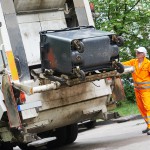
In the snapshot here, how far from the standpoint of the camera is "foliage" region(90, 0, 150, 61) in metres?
14.9

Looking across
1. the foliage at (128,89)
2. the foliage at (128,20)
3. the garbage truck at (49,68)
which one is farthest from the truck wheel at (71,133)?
the foliage at (128,89)

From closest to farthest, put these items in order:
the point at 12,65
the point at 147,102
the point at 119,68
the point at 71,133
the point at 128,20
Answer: the point at 12,65 → the point at 119,68 → the point at 147,102 → the point at 71,133 → the point at 128,20

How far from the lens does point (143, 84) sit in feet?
24.8

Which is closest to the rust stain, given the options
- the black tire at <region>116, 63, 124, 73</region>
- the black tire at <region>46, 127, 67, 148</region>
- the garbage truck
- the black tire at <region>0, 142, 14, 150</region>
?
the garbage truck

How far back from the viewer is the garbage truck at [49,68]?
5.98 metres

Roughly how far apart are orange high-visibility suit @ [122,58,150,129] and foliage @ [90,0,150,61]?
282 inches

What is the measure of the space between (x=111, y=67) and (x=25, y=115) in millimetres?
1329

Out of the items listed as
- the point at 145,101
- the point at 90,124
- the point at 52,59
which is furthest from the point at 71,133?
the point at 90,124

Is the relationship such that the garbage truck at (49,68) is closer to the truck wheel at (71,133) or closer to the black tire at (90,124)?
the truck wheel at (71,133)

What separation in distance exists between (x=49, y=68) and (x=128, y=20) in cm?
924

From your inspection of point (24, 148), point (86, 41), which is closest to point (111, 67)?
point (86, 41)

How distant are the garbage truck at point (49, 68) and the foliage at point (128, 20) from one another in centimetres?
781

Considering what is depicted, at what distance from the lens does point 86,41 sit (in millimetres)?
5930

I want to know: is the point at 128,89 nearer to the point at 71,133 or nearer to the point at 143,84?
the point at 71,133
